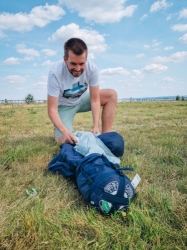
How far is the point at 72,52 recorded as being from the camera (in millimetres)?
3383

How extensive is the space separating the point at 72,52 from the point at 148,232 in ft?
8.85

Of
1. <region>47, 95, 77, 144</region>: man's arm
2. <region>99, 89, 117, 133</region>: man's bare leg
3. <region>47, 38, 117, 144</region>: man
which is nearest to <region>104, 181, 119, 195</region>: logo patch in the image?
<region>47, 38, 117, 144</region>: man

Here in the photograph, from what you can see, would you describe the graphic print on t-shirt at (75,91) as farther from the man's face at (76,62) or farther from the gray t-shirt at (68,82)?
the man's face at (76,62)

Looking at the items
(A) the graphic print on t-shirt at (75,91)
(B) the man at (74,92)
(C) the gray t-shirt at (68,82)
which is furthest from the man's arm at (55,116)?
(A) the graphic print on t-shirt at (75,91)

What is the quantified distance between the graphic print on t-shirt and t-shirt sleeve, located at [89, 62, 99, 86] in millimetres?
146

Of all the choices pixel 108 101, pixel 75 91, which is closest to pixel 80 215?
pixel 75 91

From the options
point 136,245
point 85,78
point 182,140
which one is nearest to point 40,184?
point 136,245

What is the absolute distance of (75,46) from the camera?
11.1ft

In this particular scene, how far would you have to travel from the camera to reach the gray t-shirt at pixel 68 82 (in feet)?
13.0

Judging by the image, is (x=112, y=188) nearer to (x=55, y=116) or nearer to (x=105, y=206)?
(x=105, y=206)

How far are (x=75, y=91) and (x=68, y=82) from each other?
0.32m

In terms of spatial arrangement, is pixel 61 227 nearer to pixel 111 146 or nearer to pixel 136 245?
pixel 136 245

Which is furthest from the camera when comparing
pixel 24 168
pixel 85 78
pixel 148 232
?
pixel 85 78

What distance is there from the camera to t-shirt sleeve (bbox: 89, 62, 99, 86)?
4.29 metres
